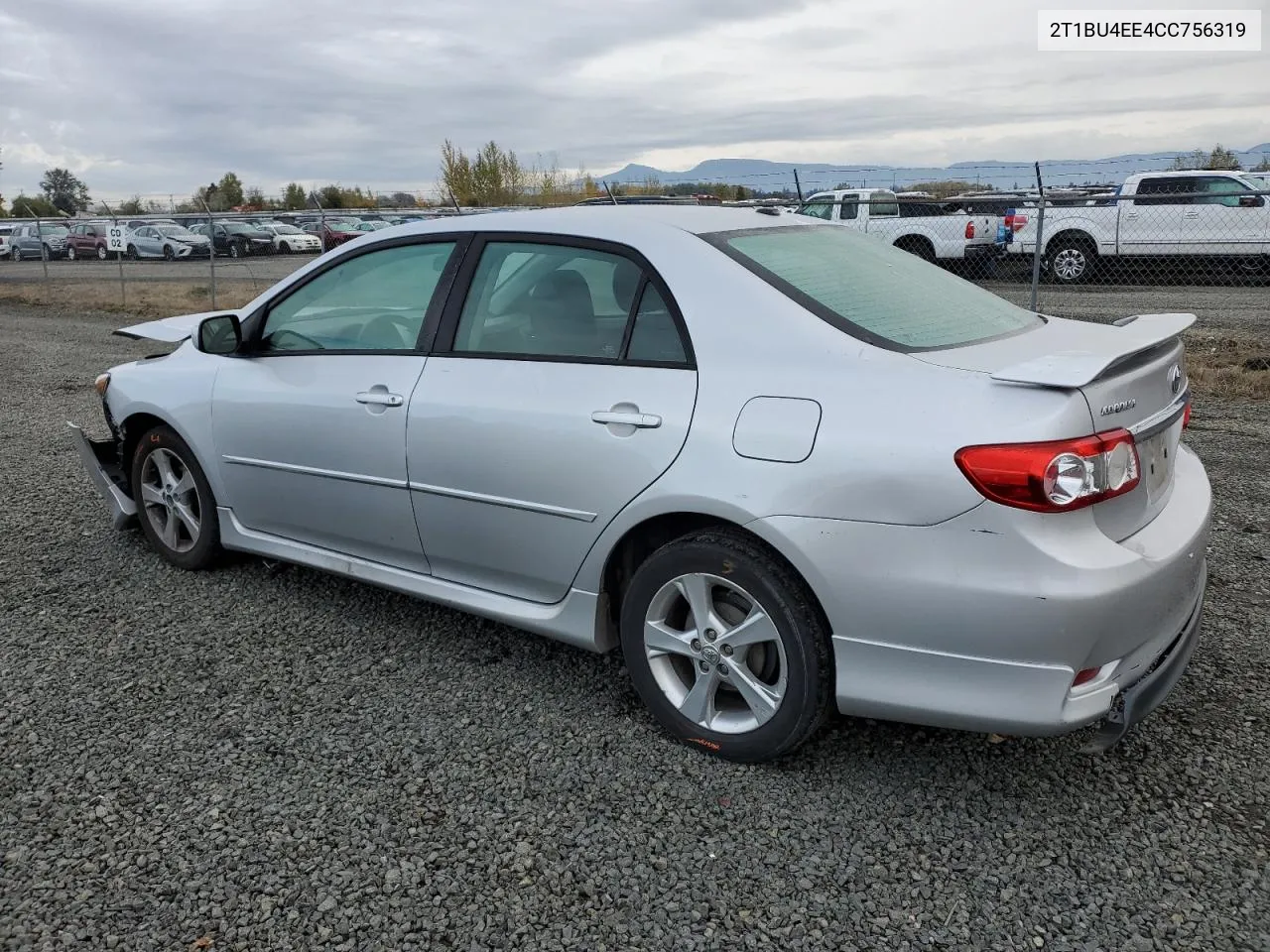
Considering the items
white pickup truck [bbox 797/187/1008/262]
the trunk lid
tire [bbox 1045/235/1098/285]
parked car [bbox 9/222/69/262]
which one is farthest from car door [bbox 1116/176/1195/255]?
parked car [bbox 9/222/69/262]

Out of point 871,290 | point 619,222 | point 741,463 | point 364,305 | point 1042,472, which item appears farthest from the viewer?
point 364,305

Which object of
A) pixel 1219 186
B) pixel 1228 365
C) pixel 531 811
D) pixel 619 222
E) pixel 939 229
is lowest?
pixel 531 811

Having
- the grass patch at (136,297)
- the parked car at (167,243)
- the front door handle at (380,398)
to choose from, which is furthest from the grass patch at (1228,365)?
the parked car at (167,243)

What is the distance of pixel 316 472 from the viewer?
3.88 meters

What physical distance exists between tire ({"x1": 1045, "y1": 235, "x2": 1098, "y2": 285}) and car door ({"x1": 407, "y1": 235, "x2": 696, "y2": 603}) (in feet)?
48.6

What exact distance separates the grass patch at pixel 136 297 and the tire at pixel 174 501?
11690 millimetres

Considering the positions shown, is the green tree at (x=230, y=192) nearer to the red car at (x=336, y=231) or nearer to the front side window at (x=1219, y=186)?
the red car at (x=336, y=231)

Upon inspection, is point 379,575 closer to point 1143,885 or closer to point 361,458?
point 361,458

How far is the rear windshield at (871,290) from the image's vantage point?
9.77ft

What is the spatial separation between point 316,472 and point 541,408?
1119mm

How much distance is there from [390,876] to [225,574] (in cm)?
243

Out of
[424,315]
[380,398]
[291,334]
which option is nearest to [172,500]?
[291,334]

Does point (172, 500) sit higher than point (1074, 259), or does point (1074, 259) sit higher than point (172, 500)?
point (1074, 259)

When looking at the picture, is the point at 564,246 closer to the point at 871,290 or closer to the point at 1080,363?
the point at 871,290
